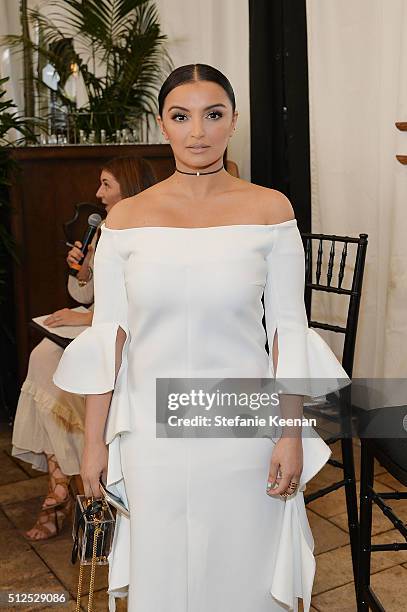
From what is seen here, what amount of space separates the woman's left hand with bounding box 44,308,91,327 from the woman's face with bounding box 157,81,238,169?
73.0 inches

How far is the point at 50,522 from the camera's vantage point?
3543 millimetres

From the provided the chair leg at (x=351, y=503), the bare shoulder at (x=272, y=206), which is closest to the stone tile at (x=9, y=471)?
the chair leg at (x=351, y=503)

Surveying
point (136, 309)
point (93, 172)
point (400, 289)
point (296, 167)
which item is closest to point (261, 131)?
point (296, 167)

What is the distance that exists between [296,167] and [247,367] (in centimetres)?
283

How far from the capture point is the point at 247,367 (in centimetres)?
184

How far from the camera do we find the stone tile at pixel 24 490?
3.95 metres

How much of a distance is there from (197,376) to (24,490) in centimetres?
248

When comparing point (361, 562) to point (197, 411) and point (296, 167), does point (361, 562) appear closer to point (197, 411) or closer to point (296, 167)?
point (197, 411)

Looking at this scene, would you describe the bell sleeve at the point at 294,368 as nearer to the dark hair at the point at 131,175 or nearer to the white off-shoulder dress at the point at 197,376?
the white off-shoulder dress at the point at 197,376

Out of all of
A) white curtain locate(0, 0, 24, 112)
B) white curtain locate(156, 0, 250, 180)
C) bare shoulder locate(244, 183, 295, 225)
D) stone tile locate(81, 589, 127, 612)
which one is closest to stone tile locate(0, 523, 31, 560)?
stone tile locate(81, 589, 127, 612)

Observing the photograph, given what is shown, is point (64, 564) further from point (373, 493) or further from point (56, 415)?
point (373, 493)

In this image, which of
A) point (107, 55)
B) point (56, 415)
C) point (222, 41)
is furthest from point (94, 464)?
point (107, 55)

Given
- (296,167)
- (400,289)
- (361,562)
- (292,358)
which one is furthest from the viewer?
(296,167)

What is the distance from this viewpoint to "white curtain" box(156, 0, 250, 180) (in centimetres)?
494
